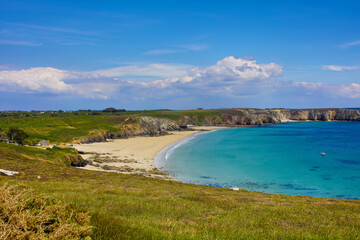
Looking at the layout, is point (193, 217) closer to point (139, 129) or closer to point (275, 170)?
point (275, 170)

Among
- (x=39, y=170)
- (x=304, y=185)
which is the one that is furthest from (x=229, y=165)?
(x=39, y=170)

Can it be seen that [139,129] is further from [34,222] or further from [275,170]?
[34,222]

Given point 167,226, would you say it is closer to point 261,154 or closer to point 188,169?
point 188,169

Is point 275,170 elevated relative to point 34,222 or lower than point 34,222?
lower

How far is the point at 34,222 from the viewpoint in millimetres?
5219

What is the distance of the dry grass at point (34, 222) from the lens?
483 centimetres

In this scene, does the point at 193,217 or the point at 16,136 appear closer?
the point at 193,217

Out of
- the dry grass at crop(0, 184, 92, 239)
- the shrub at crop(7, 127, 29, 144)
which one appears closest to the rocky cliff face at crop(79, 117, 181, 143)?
the shrub at crop(7, 127, 29, 144)

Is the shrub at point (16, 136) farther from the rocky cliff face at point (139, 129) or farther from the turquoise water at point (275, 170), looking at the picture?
the turquoise water at point (275, 170)

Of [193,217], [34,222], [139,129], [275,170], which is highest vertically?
[34,222]

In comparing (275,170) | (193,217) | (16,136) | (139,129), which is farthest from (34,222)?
(139,129)

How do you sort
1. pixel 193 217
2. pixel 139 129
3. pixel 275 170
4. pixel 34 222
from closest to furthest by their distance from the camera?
pixel 34 222, pixel 193 217, pixel 275 170, pixel 139 129

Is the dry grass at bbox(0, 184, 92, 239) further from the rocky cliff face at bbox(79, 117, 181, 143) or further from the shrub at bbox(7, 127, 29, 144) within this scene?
the rocky cliff face at bbox(79, 117, 181, 143)

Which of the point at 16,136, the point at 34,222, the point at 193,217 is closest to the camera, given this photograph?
the point at 34,222
